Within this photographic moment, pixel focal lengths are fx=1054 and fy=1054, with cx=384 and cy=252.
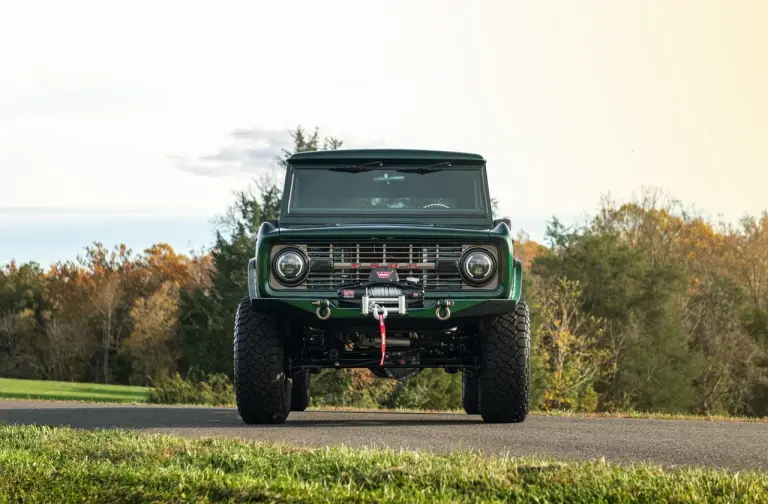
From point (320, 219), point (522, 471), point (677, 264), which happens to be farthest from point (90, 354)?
point (522, 471)

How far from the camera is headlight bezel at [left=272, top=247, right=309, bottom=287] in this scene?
9.88m

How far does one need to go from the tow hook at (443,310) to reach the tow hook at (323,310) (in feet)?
3.28

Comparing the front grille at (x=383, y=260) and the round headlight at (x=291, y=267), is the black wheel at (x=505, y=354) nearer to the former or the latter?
the front grille at (x=383, y=260)

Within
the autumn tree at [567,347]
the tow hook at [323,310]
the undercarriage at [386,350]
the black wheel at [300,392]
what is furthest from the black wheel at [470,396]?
the autumn tree at [567,347]

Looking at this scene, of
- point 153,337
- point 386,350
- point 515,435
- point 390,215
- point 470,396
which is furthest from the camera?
point 153,337

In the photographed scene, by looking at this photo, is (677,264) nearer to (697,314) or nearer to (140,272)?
(697,314)

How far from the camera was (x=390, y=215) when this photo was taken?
11070mm

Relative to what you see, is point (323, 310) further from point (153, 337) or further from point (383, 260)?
point (153, 337)

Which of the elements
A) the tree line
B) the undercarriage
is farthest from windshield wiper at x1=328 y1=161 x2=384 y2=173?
the tree line

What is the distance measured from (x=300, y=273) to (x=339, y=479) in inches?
159

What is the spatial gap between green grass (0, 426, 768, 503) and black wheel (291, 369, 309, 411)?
639 centimetres

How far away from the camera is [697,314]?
55375mm

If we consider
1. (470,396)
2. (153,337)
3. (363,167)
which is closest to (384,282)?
(363,167)

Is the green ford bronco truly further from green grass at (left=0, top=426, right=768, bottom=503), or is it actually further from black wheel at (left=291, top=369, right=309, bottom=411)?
black wheel at (left=291, top=369, right=309, bottom=411)
